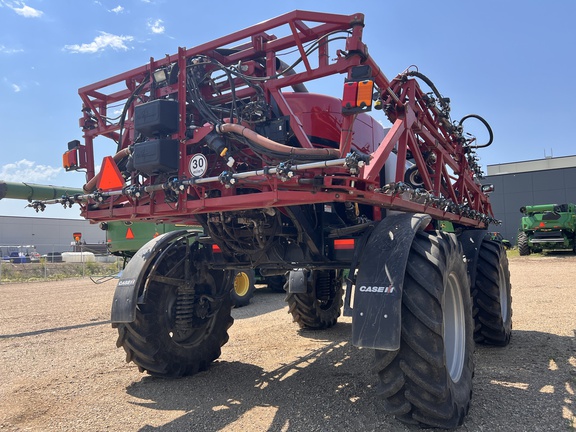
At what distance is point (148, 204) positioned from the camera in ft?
13.8

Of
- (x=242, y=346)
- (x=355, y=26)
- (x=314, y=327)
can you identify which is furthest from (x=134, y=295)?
(x=314, y=327)

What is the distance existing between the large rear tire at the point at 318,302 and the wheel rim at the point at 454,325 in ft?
9.65

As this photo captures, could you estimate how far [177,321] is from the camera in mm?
4859

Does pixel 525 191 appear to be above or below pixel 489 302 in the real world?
above

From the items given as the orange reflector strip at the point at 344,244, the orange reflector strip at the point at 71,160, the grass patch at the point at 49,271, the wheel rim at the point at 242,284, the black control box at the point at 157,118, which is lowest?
the grass patch at the point at 49,271

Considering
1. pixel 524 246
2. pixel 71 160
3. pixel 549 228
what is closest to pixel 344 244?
pixel 71 160

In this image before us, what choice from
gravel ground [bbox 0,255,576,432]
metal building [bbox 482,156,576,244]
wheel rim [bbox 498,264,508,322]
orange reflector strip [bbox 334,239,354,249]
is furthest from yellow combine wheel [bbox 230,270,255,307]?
metal building [bbox 482,156,576,244]

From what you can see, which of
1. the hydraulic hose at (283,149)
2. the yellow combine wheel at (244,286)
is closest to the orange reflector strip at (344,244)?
the hydraulic hose at (283,149)

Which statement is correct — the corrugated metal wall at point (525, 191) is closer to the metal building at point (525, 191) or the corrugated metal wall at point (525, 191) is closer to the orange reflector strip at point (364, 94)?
the metal building at point (525, 191)

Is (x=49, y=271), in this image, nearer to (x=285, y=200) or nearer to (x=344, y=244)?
(x=344, y=244)

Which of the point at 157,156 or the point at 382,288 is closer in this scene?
the point at 382,288

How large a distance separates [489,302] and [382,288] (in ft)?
10.2

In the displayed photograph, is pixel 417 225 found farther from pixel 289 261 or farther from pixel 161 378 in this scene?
pixel 161 378

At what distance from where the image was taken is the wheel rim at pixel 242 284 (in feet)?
32.6
